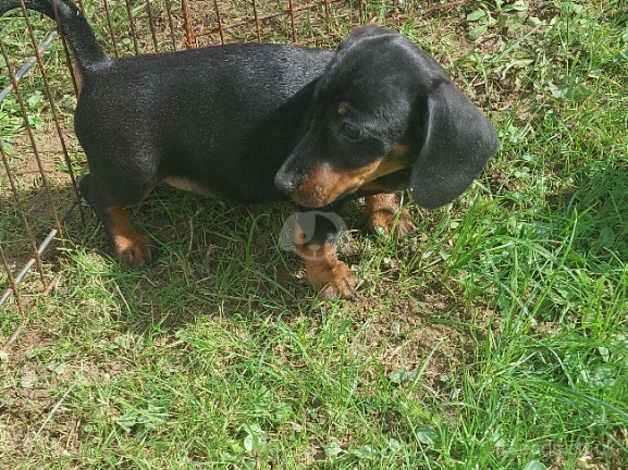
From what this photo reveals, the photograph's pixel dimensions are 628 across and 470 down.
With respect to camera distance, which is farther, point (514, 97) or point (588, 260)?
point (514, 97)

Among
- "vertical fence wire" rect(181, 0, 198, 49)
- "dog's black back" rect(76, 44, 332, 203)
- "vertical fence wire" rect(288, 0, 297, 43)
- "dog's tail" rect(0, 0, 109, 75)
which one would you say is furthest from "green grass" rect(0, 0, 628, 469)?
"vertical fence wire" rect(288, 0, 297, 43)

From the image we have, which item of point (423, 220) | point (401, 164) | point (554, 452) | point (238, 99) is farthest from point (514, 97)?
point (554, 452)

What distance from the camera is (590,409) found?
110 inches

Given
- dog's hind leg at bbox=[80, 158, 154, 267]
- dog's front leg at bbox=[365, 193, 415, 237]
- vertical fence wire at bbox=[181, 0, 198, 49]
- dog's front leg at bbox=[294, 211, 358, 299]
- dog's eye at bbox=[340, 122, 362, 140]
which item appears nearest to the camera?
dog's eye at bbox=[340, 122, 362, 140]

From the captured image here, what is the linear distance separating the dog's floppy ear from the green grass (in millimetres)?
495

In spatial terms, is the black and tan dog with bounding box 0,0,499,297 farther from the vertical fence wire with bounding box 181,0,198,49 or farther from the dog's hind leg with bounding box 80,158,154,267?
the vertical fence wire with bounding box 181,0,198,49

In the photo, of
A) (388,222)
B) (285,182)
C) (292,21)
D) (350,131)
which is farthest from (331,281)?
(292,21)

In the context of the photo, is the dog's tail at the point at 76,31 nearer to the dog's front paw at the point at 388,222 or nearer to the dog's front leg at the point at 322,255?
the dog's front leg at the point at 322,255

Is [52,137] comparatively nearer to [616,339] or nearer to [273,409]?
[273,409]

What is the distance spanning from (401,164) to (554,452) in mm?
1129

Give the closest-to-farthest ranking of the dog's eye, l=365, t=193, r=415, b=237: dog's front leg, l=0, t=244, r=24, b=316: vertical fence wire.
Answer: the dog's eye, l=0, t=244, r=24, b=316: vertical fence wire, l=365, t=193, r=415, b=237: dog's front leg

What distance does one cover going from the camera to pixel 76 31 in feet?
10.5

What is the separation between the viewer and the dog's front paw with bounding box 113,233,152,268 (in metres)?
3.49

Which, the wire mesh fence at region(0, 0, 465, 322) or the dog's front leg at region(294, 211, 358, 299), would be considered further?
the wire mesh fence at region(0, 0, 465, 322)
